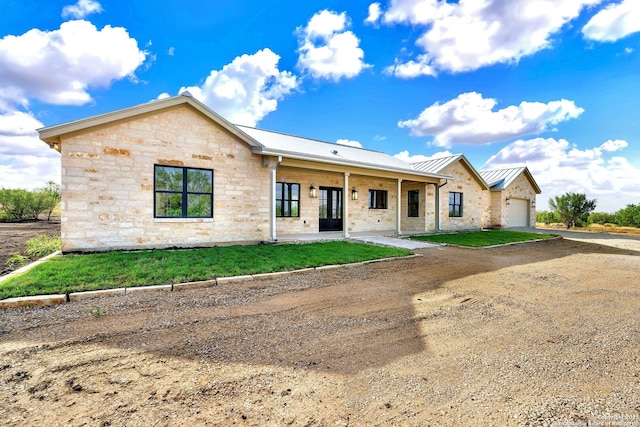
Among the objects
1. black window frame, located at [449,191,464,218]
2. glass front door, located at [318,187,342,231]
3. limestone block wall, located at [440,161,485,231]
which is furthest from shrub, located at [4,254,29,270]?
black window frame, located at [449,191,464,218]

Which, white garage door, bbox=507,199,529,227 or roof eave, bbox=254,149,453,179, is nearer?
roof eave, bbox=254,149,453,179

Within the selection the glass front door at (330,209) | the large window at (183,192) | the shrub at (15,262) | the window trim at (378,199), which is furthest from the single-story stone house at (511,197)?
the shrub at (15,262)

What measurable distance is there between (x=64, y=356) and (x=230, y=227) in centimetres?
673

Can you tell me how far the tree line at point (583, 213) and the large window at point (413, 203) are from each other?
15.5 metres

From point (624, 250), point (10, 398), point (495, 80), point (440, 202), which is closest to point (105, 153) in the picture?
point (10, 398)

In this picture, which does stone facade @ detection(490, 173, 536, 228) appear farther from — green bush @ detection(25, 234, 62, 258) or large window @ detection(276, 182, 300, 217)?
green bush @ detection(25, 234, 62, 258)

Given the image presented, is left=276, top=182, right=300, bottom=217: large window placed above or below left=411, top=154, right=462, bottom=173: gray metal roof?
below

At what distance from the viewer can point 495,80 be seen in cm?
1392

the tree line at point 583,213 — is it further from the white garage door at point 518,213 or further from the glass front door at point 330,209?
the glass front door at point 330,209

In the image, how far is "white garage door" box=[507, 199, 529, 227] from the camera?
20.5m

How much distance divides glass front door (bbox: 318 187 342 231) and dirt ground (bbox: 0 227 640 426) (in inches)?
325

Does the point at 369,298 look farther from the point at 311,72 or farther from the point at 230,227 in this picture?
the point at 311,72

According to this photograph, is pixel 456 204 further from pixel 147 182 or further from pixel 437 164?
pixel 147 182

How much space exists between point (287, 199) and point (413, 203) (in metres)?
7.85
